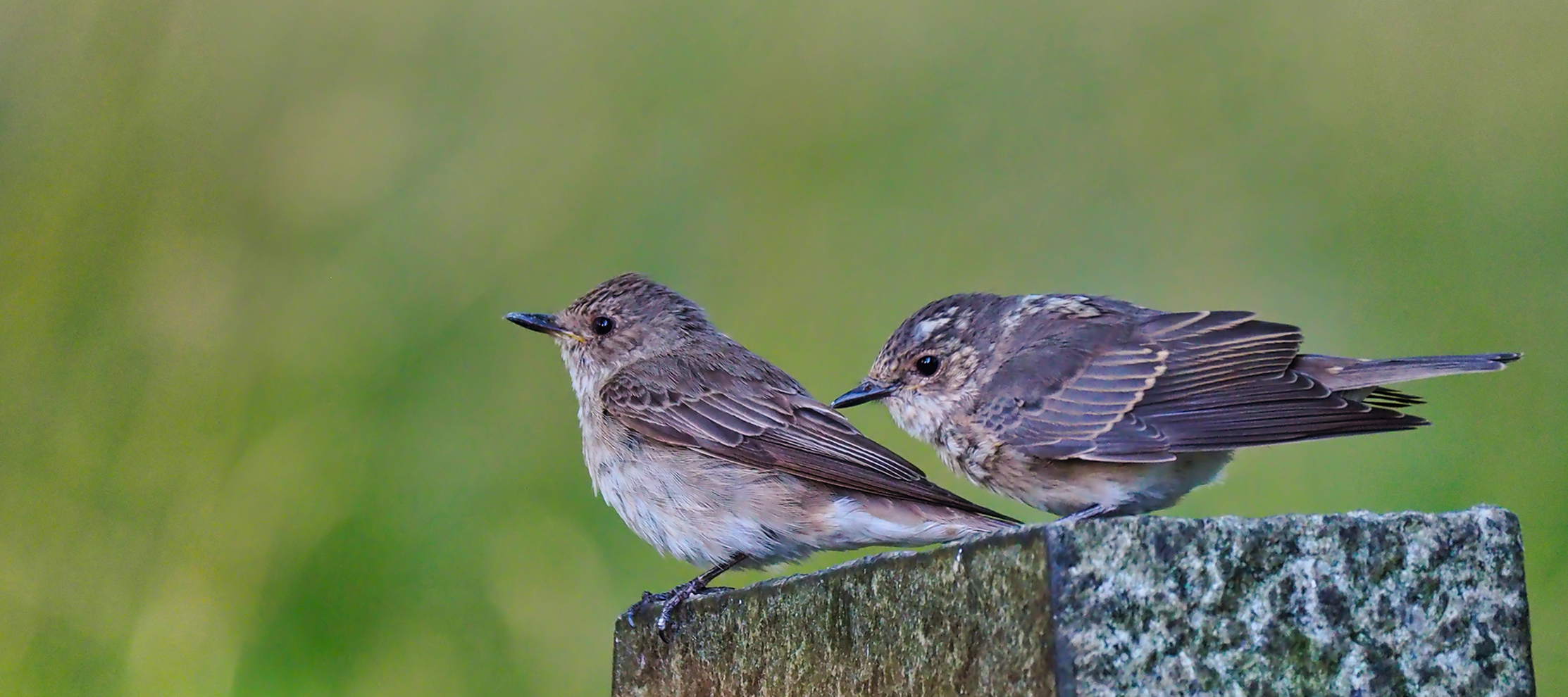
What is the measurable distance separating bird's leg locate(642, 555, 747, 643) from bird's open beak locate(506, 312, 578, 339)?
1.33 metres

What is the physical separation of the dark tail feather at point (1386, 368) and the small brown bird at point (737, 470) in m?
0.87

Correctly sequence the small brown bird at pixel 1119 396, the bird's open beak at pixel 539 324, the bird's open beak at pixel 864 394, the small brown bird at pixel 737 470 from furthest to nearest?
1. the bird's open beak at pixel 539 324
2. the bird's open beak at pixel 864 394
3. the small brown bird at pixel 737 470
4. the small brown bird at pixel 1119 396

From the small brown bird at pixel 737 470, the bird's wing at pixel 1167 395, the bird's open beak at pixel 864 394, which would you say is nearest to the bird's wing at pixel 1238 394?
the bird's wing at pixel 1167 395

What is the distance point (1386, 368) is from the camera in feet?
9.90

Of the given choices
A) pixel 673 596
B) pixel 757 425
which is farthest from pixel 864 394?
pixel 673 596

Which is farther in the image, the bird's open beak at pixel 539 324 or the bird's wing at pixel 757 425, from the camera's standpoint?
the bird's open beak at pixel 539 324

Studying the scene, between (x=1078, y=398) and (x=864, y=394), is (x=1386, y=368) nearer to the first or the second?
(x=1078, y=398)

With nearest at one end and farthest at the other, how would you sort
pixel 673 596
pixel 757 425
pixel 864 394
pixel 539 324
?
pixel 673 596, pixel 864 394, pixel 757 425, pixel 539 324

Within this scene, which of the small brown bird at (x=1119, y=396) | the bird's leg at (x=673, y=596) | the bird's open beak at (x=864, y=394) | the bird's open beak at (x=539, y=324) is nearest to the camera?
the bird's leg at (x=673, y=596)

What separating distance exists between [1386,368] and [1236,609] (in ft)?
6.00

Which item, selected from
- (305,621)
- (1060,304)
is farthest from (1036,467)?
(305,621)

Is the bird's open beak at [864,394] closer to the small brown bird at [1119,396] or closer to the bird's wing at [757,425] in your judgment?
the small brown bird at [1119,396]

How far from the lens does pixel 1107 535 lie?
1.43m

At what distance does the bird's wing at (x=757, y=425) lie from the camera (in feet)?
11.1
